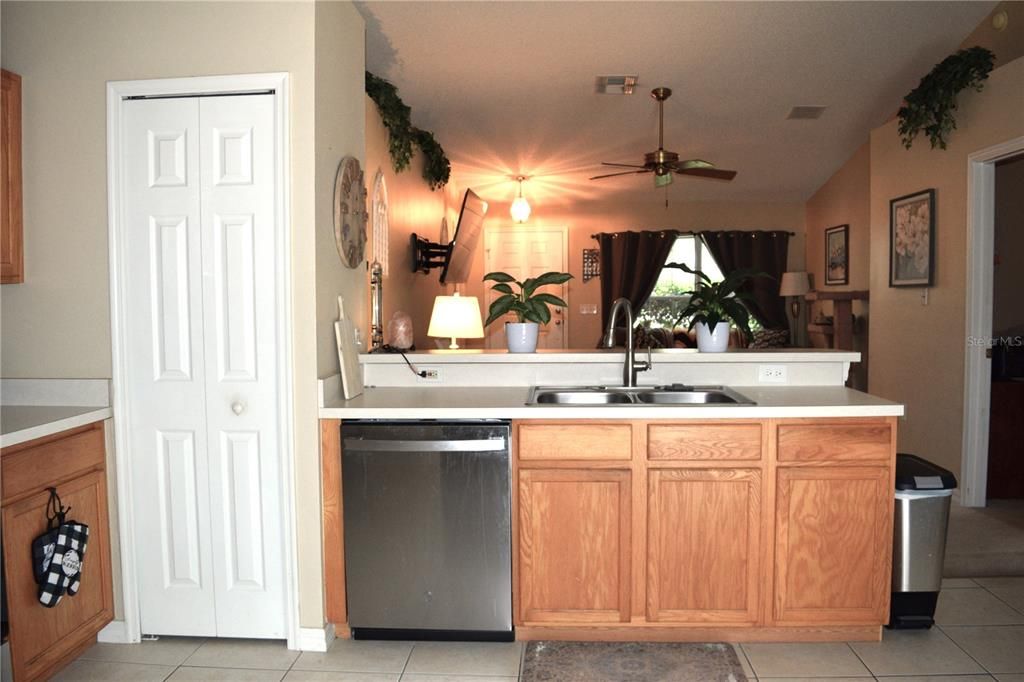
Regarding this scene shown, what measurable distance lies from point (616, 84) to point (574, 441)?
3183 mm

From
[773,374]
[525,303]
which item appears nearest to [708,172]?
[773,374]

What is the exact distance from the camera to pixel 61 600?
2414mm

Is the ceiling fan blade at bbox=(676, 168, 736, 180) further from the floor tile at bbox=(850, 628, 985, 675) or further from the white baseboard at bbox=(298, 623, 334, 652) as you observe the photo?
the white baseboard at bbox=(298, 623, 334, 652)

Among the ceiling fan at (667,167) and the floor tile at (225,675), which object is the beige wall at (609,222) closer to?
the ceiling fan at (667,167)

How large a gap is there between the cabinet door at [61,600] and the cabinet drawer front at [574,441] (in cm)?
151

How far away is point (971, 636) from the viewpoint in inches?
106

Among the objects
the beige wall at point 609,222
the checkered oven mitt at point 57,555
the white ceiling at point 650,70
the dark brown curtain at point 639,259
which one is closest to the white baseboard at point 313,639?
the checkered oven mitt at point 57,555

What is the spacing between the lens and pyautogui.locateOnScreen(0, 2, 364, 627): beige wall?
258cm

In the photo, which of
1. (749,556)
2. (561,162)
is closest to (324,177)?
(749,556)

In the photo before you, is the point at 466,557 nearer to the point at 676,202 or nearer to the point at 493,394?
the point at 493,394

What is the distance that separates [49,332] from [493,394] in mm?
1638

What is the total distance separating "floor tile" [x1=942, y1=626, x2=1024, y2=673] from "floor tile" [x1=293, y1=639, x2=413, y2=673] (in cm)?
197

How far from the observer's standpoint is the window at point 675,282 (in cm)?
877

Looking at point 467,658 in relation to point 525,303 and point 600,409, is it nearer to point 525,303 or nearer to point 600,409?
point 600,409
